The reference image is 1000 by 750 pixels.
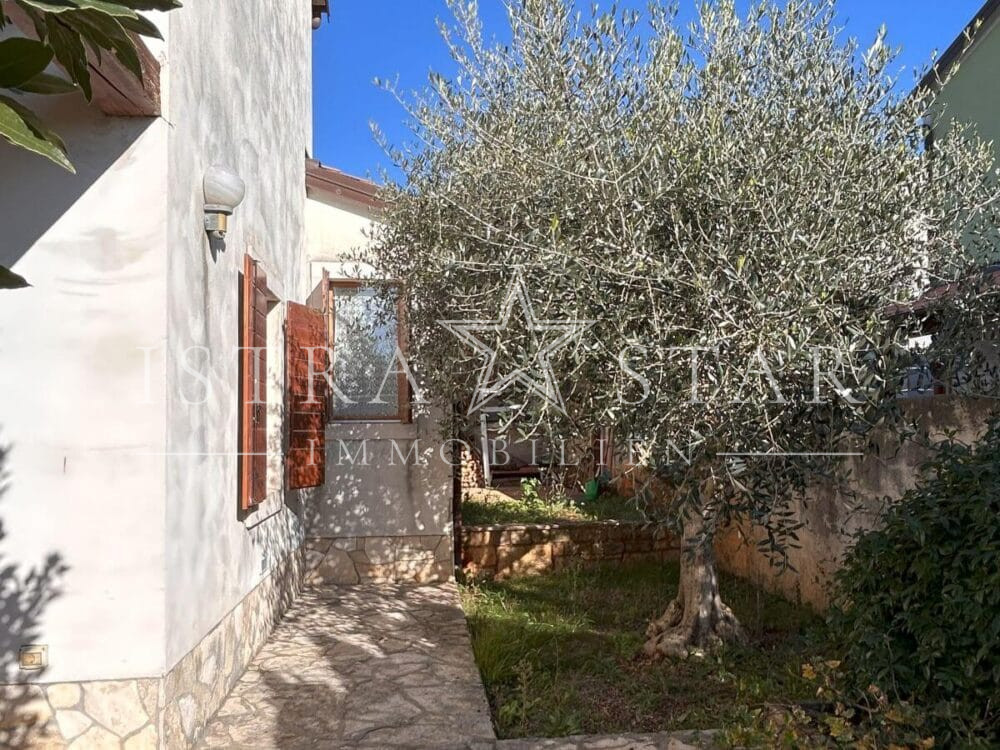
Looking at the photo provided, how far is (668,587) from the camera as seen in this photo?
8352mm

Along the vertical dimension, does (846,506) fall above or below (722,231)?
below

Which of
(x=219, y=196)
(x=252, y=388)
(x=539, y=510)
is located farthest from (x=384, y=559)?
(x=219, y=196)

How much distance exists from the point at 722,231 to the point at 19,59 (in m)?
3.64

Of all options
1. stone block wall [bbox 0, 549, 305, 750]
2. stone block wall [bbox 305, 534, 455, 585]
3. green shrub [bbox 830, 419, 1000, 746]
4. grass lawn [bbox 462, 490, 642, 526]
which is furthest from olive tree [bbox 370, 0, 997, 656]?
grass lawn [bbox 462, 490, 642, 526]

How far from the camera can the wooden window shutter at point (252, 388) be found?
5.64m

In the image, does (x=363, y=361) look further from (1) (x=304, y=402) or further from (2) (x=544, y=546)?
(2) (x=544, y=546)

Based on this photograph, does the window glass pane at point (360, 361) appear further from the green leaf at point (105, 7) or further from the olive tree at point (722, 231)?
the green leaf at point (105, 7)

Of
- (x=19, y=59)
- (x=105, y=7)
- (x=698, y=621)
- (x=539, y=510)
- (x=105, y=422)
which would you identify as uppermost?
(x=105, y=7)

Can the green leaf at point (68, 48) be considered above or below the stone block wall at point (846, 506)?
above

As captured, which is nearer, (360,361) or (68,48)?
(68,48)

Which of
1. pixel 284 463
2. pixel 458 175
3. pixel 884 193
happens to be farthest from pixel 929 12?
pixel 284 463

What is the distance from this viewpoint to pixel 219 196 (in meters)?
4.82

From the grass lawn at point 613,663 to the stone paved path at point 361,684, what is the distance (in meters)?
0.23

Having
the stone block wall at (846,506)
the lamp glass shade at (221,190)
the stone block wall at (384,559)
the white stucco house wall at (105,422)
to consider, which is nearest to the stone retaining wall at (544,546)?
the stone block wall at (384,559)
